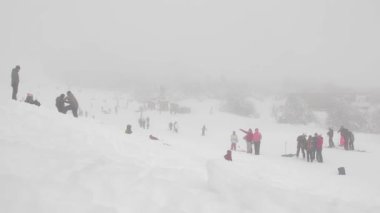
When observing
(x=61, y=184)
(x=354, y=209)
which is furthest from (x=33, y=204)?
(x=354, y=209)

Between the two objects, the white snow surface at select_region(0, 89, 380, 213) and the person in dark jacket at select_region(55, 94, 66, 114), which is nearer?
the white snow surface at select_region(0, 89, 380, 213)

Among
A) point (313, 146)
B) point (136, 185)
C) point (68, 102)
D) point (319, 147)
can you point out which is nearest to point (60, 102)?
point (68, 102)

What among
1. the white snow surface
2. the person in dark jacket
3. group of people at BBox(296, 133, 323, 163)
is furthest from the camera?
group of people at BBox(296, 133, 323, 163)

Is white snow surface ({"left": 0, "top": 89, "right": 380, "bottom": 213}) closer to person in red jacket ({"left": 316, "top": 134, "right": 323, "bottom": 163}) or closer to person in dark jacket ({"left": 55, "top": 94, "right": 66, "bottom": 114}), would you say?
person in dark jacket ({"left": 55, "top": 94, "right": 66, "bottom": 114})

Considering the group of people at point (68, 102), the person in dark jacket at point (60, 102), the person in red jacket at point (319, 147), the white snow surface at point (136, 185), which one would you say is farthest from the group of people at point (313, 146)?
the person in dark jacket at point (60, 102)

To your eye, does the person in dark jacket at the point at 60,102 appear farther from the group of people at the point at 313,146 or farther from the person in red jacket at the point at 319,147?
the person in red jacket at the point at 319,147

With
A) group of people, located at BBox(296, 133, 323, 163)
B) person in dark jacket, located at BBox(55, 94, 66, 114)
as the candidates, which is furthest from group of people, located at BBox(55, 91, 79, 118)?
group of people, located at BBox(296, 133, 323, 163)

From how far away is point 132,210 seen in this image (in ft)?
20.3

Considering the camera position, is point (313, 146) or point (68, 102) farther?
point (313, 146)

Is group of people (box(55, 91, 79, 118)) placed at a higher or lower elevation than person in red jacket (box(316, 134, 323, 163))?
higher

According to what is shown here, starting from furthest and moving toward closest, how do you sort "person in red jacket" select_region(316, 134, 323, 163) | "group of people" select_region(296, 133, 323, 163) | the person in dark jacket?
"group of people" select_region(296, 133, 323, 163)
"person in red jacket" select_region(316, 134, 323, 163)
the person in dark jacket

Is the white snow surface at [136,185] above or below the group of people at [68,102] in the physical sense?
below

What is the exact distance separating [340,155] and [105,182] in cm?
1901

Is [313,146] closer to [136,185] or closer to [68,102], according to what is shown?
[68,102]
